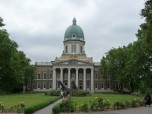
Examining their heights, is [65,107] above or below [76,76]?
below

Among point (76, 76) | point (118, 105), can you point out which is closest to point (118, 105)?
point (118, 105)

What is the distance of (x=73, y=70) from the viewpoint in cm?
12688

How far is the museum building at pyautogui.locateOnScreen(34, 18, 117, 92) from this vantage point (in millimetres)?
123938

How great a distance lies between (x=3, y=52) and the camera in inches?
2331

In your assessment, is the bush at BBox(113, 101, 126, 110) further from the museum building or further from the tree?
the museum building

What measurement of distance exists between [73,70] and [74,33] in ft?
43.7

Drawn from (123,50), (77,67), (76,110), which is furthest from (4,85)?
(77,67)

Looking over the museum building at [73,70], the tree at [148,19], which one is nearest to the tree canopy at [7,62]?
the tree at [148,19]

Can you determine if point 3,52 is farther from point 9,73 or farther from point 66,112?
point 66,112

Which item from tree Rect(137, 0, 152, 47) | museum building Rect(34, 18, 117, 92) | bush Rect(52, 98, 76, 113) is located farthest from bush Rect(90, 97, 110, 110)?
museum building Rect(34, 18, 117, 92)

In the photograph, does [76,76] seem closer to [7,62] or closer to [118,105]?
[7,62]

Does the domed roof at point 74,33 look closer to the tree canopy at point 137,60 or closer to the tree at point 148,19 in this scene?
the tree canopy at point 137,60

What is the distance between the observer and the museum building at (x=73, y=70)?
407 feet

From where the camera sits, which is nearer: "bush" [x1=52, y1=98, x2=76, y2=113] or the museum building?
"bush" [x1=52, y1=98, x2=76, y2=113]
